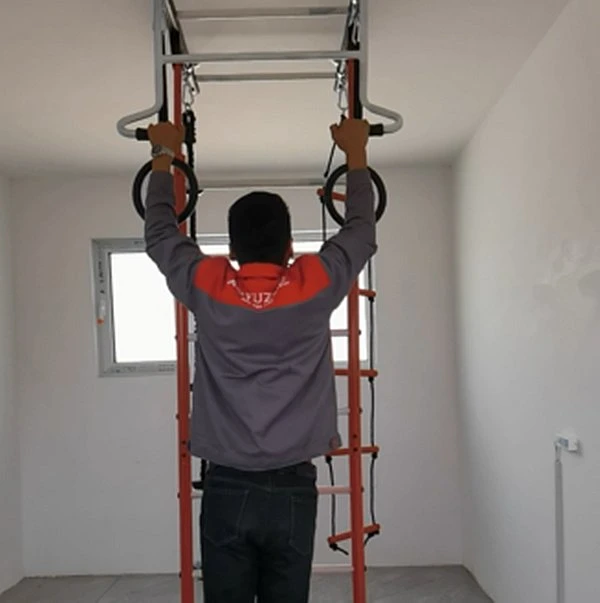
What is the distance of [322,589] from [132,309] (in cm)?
219

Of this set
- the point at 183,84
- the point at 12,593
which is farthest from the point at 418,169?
the point at 12,593

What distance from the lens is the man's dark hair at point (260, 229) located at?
179 cm

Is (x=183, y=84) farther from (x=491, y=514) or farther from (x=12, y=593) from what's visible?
(x=12, y=593)

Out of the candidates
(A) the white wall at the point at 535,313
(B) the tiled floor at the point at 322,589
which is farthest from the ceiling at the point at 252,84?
(B) the tiled floor at the point at 322,589

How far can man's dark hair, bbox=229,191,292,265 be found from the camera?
5.88 ft

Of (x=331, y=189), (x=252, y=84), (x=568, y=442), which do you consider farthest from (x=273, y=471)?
(x=252, y=84)

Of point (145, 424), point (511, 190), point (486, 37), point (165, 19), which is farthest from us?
point (145, 424)

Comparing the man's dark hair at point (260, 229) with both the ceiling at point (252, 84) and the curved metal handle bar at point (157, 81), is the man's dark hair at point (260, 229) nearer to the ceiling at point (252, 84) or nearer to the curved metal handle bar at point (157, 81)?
the curved metal handle bar at point (157, 81)

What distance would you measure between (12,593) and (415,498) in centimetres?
260

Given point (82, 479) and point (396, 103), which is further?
point (82, 479)

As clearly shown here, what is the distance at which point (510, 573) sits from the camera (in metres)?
3.58

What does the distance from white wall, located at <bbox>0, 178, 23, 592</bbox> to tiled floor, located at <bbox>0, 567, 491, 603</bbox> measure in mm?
189

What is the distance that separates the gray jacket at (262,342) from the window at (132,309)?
9.96 feet

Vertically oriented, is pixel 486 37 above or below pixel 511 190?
above
